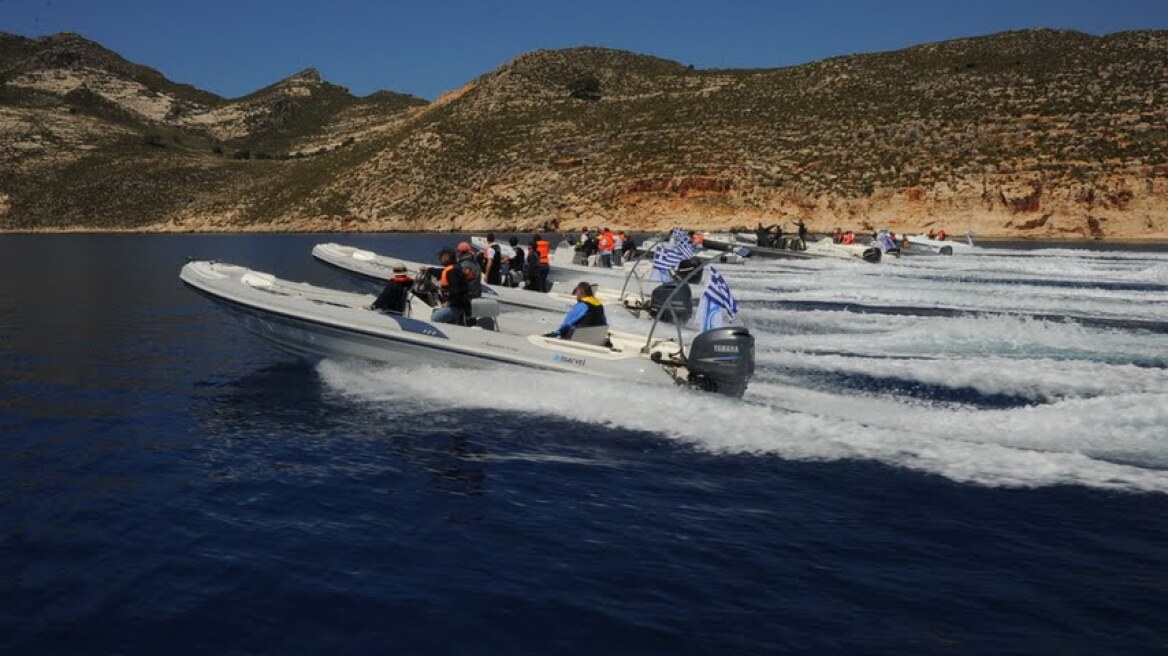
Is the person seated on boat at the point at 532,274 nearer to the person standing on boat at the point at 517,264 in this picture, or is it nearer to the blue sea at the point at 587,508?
the person standing on boat at the point at 517,264

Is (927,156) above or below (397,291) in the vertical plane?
above

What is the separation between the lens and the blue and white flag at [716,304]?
520 inches

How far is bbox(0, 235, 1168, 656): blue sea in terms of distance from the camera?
6.59 meters

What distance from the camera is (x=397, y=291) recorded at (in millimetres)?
15242

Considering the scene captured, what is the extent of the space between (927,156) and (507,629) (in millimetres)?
78873

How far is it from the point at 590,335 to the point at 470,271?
3.23m

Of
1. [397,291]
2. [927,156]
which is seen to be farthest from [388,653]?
[927,156]

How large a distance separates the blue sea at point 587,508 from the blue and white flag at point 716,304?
45.6 inches

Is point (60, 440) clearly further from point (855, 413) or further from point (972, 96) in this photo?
point (972, 96)

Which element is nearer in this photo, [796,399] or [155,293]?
[796,399]

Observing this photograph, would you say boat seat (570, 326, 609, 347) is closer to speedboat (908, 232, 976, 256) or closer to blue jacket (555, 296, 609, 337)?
blue jacket (555, 296, 609, 337)

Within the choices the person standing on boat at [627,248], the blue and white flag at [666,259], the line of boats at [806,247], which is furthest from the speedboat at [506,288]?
the line of boats at [806,247]

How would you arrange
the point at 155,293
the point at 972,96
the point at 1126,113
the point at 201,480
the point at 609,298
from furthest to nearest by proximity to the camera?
the point at 972,96, the point at 1126,113, the point at 155,293, the point at 609,298, the point at 201,480

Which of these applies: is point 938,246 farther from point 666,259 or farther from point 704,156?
point 704,156
